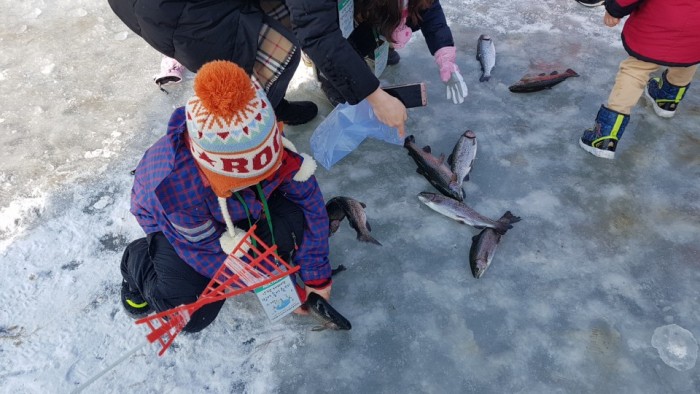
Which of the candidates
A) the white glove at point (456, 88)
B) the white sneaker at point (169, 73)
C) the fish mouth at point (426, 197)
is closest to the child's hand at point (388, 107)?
the fish mouth at point (426, 197)

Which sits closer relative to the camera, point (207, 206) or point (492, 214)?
point (207, 206)

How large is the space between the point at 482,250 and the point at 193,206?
140cm

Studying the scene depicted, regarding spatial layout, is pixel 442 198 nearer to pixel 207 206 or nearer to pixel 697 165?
pixel 207 206

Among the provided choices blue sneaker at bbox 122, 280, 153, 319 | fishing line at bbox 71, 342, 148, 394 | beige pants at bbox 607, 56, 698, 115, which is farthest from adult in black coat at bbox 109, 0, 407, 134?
beige pants at bbox 607, 56, 698, 115

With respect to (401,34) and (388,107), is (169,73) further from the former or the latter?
(388,107)

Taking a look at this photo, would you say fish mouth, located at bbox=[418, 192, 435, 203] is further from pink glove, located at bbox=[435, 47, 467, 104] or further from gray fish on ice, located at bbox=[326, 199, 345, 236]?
pink glove, located at bbox=[435, 47, 467, 104]

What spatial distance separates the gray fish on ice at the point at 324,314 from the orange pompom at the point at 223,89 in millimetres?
1017

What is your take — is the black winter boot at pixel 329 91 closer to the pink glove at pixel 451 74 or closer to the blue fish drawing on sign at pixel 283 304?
the pink glove at pixel 451 74

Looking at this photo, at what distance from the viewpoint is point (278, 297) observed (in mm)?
1881

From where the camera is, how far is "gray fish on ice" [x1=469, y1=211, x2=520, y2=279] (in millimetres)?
2328

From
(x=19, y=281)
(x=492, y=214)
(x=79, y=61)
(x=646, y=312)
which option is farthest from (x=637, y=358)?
(x=79, y=61)

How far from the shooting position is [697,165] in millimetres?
2805

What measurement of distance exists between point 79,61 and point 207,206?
2.62m

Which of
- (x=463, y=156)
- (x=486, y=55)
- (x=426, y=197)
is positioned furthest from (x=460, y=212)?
(x=486, y=55)
